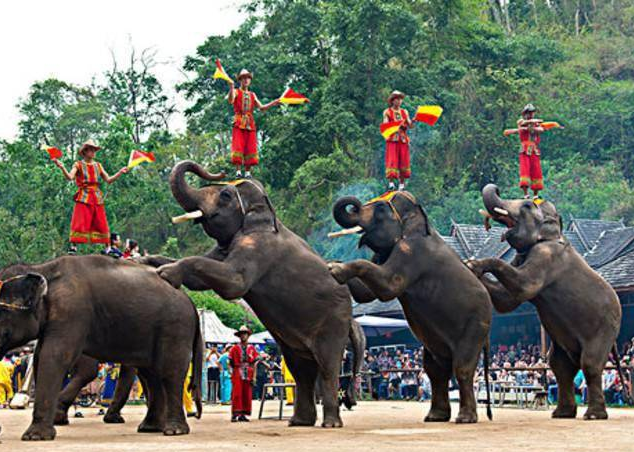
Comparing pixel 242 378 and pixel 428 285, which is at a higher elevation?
pixel 428 285

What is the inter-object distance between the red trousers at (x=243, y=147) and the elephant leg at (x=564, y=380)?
5202 millimetres

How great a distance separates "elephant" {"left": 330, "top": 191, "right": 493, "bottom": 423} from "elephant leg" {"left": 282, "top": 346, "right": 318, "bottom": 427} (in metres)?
1.09

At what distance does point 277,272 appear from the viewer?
43.9 feet

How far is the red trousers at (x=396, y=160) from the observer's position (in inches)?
622

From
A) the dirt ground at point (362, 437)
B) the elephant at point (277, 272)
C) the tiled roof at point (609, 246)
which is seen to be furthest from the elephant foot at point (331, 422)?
the tiled roof at point (609, 246)

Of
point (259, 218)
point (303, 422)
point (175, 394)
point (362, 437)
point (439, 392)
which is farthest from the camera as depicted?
point (439, 392)

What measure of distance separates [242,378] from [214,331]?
1577 cm

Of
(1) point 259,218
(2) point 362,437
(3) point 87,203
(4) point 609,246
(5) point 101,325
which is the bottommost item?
(2) point 362,437

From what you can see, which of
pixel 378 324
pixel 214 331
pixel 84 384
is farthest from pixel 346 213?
pixel 378 324

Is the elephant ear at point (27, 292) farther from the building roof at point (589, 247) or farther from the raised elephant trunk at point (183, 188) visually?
the building roof at point (589, 247)

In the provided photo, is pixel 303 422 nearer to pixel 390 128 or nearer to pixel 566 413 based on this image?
pixel 566 413

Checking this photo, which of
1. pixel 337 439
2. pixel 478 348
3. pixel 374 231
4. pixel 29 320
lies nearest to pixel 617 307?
pixel 478 348

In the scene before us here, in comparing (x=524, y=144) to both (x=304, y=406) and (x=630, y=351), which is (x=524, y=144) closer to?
(x=304, y=406)

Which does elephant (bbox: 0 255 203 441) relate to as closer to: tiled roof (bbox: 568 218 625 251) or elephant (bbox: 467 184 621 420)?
elephant (bbox: 467 184 621 420)
